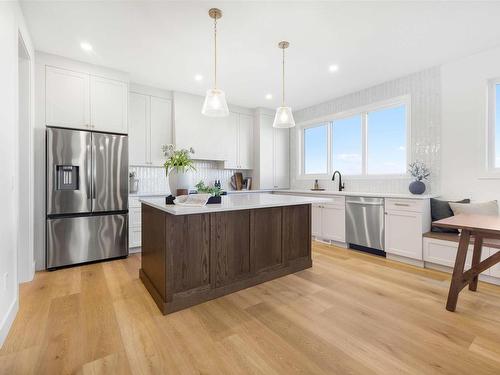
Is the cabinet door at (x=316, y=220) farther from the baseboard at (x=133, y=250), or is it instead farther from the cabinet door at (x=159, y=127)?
the baseboard at (x=133, y=250)

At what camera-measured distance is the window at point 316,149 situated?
5254 millimetres

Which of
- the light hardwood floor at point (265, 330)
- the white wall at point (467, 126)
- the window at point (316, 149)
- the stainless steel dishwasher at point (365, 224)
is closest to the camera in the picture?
the light hardwood floor at point (265, 330)

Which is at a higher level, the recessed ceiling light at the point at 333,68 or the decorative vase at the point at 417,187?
the recessed ceiling light at the point at 333,68

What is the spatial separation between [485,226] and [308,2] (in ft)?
7.79

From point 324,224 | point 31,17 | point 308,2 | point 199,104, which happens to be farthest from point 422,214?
point 31,17

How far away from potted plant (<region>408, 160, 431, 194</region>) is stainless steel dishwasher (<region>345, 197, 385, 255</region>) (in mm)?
447

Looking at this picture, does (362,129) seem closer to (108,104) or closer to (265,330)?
(265,330)

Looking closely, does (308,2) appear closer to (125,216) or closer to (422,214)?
(422,214)

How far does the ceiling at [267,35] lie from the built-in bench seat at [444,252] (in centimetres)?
227

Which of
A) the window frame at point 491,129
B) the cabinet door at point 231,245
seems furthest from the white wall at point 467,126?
the cabinet door at point 231,245

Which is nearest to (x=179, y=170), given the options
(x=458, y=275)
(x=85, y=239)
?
(x=85, y=239)

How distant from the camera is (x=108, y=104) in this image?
353 cm

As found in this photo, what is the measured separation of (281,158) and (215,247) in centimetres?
377

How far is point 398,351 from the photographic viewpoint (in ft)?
5.40
